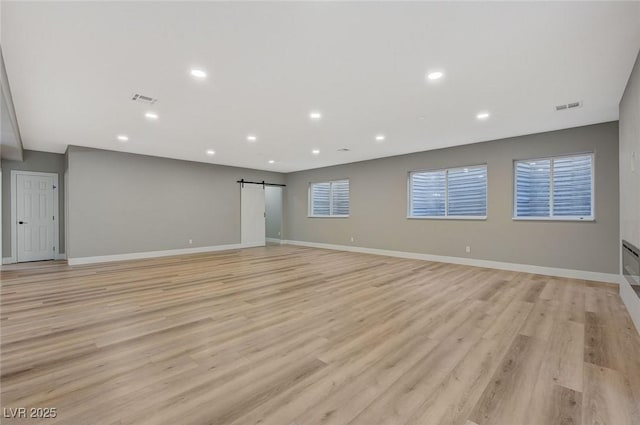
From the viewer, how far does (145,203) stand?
291 inches

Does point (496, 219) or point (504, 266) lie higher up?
point (496, 219)

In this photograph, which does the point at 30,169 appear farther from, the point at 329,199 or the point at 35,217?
the point at 329,199

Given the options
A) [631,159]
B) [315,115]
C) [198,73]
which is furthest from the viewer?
[315,115]

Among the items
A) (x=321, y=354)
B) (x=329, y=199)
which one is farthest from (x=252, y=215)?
(x=321, y=354)

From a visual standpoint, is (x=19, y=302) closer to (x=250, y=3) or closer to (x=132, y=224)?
(x=132, y=224)

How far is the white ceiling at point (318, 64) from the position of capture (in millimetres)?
2158

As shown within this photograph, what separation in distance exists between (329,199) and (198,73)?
21.9 feet

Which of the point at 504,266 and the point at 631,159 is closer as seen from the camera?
the point at 631,159

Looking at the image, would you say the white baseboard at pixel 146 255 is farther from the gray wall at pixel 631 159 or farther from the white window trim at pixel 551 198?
the gray wall at pixel 631 159

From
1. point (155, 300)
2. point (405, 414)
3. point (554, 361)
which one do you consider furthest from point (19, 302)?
point (554, 361)

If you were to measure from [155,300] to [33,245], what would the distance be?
18.8ft

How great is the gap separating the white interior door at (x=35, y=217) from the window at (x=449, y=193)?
29.8 ft

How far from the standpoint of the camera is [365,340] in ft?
8.31

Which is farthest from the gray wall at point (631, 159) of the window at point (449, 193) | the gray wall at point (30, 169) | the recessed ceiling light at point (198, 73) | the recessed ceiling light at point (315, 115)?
the gray wall at point (30, 169)
